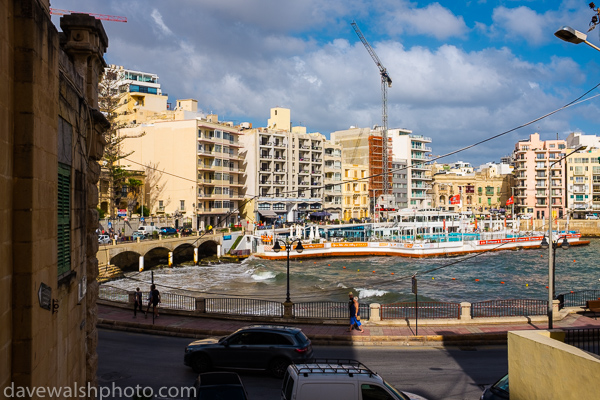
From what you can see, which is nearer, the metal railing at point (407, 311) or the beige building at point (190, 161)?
the metal railing at point (407, 311)

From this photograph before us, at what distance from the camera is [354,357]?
1717 cm

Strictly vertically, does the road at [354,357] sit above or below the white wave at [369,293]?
above

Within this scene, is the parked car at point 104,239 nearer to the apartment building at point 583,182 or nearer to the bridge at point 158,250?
the bridge at point 158,250

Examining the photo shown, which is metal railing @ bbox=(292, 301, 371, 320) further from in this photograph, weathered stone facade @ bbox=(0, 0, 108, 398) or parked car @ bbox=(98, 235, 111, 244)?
parked car @ bbox=(98, 235, 111, 244)

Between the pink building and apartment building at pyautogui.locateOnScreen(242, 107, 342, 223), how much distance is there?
47175mm

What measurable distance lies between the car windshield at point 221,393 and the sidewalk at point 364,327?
8.64 metres

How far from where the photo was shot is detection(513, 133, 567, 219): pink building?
12062cm

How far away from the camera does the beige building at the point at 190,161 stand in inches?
3108

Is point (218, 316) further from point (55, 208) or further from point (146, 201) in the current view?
point (146, 201)

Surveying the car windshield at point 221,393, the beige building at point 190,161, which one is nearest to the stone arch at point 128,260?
the beige building at point 190,161

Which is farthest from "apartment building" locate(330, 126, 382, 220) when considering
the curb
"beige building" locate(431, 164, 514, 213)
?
the curb

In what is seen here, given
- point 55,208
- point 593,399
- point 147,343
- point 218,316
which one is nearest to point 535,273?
point 218,316


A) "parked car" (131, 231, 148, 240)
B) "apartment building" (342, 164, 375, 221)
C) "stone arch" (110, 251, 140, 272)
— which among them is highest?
"apartment building" (342, 164, 375, 221)

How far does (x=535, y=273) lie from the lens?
58.0 metres
